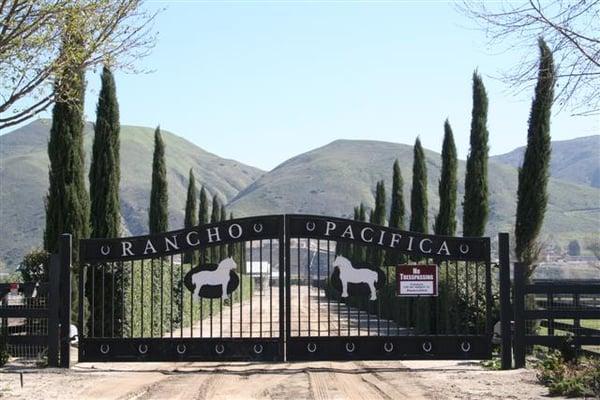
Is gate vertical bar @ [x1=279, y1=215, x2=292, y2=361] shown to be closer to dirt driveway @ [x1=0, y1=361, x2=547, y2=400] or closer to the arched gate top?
the arched gate top

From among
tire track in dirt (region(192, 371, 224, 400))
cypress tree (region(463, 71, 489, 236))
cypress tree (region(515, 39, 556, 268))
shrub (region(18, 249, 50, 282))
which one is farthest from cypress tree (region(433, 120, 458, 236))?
tire track in dirt (region(192, 371, 224, 400))

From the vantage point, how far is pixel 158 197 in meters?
36.2

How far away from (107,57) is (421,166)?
85.2 feet

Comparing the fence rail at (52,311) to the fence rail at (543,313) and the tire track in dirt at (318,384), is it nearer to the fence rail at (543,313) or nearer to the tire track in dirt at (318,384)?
the tire track in dirt at (318,384)

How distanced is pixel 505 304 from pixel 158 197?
2446cm

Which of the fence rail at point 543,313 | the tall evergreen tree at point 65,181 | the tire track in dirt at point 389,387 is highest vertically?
the tall evergreen tree at point 65,181

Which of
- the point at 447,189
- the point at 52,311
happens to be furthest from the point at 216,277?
the point at 447,189

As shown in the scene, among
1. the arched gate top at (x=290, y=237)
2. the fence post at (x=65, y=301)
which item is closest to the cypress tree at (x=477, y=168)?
the arched gate top at (x=290, y=237)

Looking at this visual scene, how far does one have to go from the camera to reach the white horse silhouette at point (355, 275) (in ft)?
46.2

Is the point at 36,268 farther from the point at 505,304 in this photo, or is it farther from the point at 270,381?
the point at 505,304

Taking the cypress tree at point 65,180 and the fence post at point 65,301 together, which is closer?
the fence post at point 65,301

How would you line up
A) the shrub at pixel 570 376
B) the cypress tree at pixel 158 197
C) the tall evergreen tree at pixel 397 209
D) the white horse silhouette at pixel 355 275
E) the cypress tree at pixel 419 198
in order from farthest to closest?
the tall evergreen tree at pixel 397 209 < the cypress tree at pixel 158 197 < the cypress tree at pixel 419 198 < the white horse silhouette at pixel 355 275 < the shrub at pixel 570 376

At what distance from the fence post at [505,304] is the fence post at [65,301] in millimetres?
7027

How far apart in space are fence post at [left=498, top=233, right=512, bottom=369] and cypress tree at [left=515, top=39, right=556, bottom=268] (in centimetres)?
558
